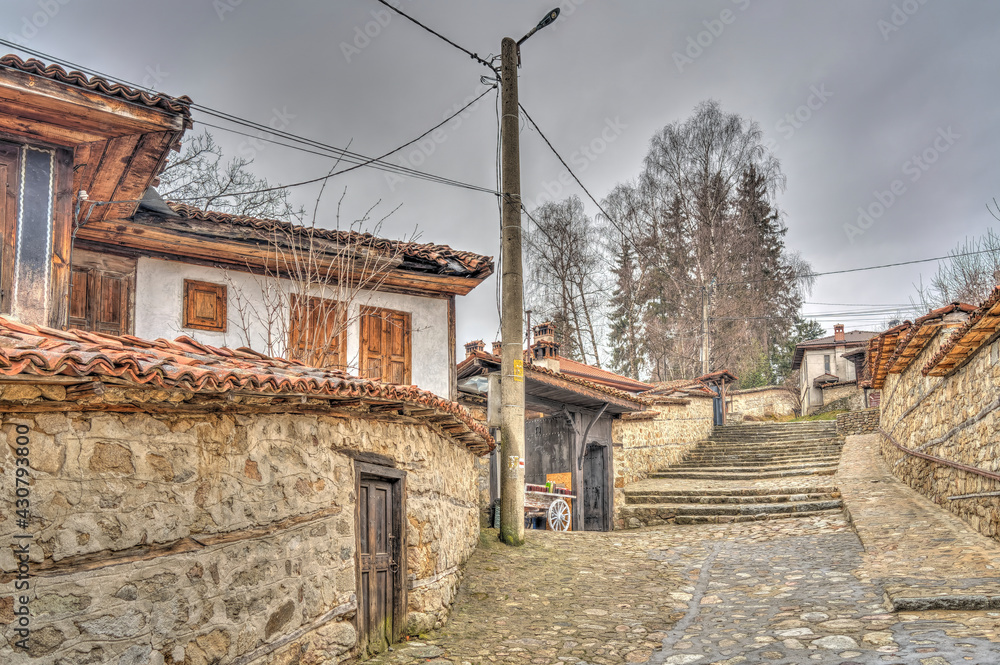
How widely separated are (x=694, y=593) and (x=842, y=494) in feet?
17.7

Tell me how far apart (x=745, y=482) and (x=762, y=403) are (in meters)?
19.3

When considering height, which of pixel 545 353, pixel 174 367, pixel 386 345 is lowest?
pixel 174 367

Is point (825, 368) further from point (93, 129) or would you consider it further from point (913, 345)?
point (93, 129)

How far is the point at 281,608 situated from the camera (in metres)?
4.91

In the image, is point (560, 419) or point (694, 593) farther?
point (560, 419)

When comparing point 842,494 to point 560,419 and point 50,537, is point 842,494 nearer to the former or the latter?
point 560,419

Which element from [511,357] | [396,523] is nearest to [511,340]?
[511,357]

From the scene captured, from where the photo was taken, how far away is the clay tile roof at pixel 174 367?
11.2 ft

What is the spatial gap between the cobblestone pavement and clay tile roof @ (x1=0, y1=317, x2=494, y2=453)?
2.22 m

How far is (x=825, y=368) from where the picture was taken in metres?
36.0

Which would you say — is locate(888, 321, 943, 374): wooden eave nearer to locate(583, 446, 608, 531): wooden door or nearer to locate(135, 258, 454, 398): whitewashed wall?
locate(583, 446, 608, 531): wooden door

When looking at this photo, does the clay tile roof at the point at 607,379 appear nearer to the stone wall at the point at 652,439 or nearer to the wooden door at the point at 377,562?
the stone wall at the point at 652,439

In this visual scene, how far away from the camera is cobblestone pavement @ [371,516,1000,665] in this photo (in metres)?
5.50

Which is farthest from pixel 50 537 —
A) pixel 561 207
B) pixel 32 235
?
pixel 561 207
